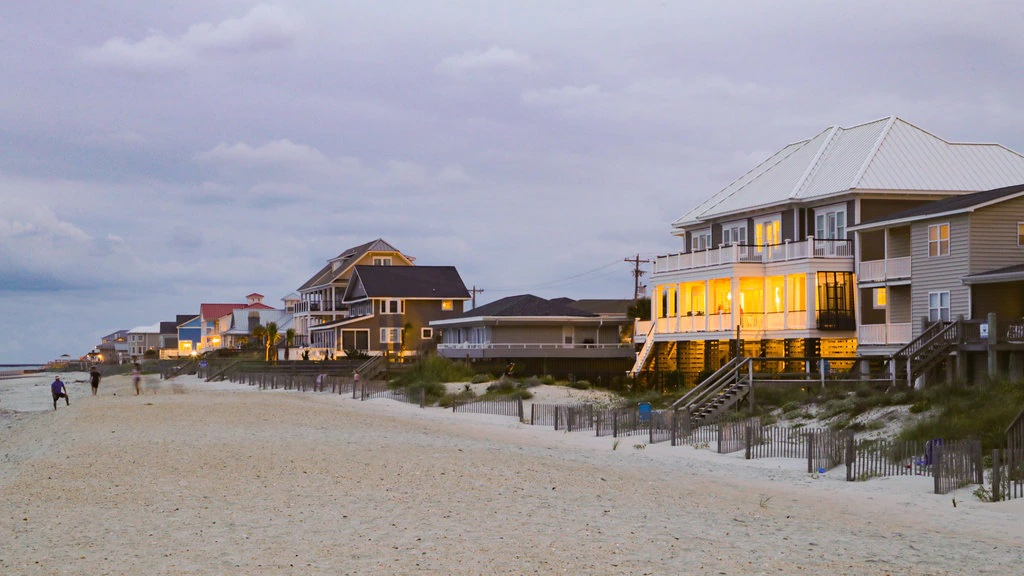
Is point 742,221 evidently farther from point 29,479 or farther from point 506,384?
point 29,479

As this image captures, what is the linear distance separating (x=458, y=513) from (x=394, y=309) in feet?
235

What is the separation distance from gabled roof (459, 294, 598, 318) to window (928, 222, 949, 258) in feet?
105

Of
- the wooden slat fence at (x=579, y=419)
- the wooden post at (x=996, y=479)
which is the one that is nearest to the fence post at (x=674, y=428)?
the wooden slat fence at (x=579, y=419)

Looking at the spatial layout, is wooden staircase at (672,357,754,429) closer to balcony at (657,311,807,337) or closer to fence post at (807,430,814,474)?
balcony at (657,311,807,337)

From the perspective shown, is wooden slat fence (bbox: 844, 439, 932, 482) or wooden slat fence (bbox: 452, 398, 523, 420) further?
wooden slat fence (bbox: 452, 398, 523, 420)

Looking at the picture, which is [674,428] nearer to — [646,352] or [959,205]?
[959,205]

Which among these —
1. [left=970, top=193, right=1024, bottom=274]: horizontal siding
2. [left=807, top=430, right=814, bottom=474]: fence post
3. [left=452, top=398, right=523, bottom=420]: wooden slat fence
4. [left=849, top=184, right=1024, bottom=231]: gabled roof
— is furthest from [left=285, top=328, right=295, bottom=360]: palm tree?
[left=807, top=430, right=814, bottom=474]: fence post

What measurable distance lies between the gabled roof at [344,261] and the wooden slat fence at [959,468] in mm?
83181

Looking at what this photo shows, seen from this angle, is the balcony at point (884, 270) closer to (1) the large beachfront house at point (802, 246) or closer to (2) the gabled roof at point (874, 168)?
(1) the large beachfront house at point (802, 246)

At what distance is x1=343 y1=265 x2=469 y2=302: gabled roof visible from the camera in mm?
88000

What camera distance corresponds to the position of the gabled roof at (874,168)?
150ft

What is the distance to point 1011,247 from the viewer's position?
118ft

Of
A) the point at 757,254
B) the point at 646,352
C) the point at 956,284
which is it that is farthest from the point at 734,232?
the point at 956,284

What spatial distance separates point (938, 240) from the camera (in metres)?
37.2
